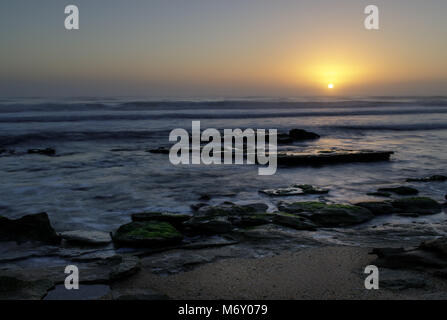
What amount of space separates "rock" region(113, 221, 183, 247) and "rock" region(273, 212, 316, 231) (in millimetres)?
1512

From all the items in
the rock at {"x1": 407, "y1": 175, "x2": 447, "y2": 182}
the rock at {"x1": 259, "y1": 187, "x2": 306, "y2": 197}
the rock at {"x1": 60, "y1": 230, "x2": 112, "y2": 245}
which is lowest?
the rock at {"x1": 60, "y1": 230, "x2": 112, "y2": 245}

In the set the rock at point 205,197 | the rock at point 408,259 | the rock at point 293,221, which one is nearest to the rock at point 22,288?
the rock at point 293,221

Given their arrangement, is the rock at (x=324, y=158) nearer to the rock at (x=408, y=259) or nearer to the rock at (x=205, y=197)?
the rock at (x=205, y=197)

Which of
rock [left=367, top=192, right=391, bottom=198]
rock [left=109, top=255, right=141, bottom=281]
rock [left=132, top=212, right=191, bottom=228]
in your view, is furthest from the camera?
rock [left=367, top=192, right=391, bottom=198]

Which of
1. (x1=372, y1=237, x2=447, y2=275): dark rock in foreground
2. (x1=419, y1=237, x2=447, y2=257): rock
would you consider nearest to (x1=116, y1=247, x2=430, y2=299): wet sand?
(x1=372, y1=237, x2=447, y2=275): dark rock in foreground

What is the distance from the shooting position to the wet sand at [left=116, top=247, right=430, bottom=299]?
3.67 meters

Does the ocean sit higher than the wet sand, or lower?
higher

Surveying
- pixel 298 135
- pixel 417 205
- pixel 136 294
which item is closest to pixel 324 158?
pixel 417 205

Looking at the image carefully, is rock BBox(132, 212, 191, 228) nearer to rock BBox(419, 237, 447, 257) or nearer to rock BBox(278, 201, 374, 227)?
rock BBox(278, 201, 374, 227)

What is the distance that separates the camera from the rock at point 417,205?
657 centimetres

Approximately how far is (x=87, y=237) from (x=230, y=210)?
2.19m

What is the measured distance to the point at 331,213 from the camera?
6160mm
